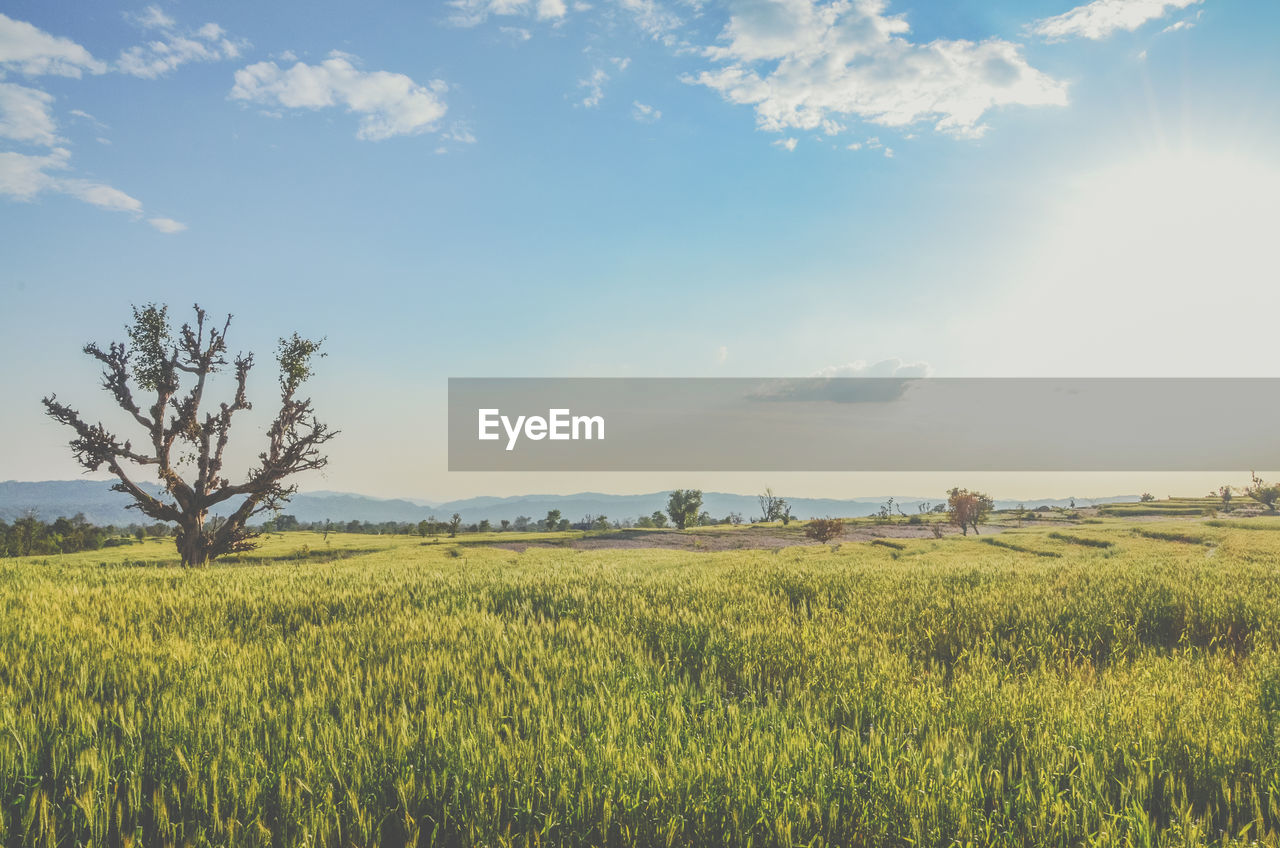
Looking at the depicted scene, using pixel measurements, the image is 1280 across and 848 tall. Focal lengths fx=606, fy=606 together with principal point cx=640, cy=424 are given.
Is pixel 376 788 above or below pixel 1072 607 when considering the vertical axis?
above

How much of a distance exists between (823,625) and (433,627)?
4.80m

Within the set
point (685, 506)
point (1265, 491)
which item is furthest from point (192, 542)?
point (1265, 491)

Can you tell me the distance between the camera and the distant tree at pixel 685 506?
103 meters

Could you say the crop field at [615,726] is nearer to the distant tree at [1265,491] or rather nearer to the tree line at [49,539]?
the tree line at [49,539]

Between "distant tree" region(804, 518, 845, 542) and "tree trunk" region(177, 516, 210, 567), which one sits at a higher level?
"tree trunk" region(177, 516, 210, 567)

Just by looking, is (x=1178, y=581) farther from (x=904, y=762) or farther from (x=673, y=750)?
(x=673, y=750)

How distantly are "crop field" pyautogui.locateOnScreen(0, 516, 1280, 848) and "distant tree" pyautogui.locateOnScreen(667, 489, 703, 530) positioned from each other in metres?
95.0

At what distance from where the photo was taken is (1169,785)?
3674mm

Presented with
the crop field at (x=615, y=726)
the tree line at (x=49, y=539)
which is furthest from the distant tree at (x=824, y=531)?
the tree line at (x=49, y=539)

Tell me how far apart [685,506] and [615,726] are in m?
101

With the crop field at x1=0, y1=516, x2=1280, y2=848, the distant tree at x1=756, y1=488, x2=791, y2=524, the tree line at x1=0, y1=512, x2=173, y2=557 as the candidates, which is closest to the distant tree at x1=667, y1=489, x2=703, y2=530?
the distant tree at x1=756, y1=488, x2=791, y2=524

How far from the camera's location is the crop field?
2977mm

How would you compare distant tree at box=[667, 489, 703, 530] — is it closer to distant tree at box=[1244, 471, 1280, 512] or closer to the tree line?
the tree line

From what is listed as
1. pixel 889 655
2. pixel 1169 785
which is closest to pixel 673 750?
pixel 1169 785
